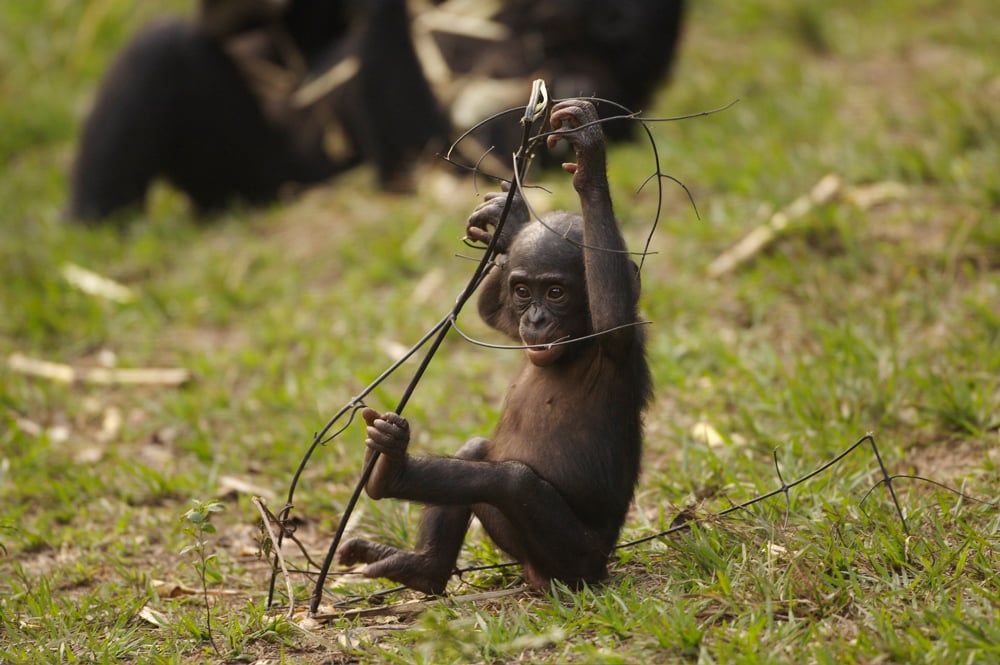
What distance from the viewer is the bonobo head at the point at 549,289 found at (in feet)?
9.81

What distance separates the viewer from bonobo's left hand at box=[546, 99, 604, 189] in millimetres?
2818

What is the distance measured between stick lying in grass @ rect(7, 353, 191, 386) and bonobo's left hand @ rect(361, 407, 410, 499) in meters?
2.76

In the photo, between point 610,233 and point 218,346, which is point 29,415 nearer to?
point 218,346

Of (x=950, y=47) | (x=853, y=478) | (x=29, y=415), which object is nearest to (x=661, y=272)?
(x=853, y=478)

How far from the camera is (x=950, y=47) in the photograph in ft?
26.6

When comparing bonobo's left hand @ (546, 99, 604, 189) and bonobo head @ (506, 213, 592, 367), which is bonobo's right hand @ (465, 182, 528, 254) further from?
bonobo's left hand @ (546, 99, 604, 189)

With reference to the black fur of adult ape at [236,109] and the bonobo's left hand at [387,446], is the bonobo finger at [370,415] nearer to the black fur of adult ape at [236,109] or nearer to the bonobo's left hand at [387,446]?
the bonobo's left hand at [387,446]

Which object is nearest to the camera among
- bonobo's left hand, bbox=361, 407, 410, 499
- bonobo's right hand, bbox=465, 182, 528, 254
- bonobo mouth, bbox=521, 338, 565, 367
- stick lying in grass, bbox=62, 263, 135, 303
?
bonobo's left hand, bbox=361, 407, 410, 499

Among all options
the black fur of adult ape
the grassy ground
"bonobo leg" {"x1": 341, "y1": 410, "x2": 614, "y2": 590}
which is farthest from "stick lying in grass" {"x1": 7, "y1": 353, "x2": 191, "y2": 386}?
"bonobo leg" {"x1": 341, "y1": 410, "x2": 614, "y2": 590}

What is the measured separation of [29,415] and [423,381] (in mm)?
1774

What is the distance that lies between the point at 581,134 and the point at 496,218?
47 cm

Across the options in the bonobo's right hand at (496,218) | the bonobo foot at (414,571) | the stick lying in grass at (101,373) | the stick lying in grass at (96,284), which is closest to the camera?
the bonobo foot at (414,571)

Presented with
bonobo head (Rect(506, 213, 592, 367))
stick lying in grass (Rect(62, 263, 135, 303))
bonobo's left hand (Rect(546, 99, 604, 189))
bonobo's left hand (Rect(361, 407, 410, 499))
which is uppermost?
bonobo's left hand (Rect(546, 99, 604, 189))

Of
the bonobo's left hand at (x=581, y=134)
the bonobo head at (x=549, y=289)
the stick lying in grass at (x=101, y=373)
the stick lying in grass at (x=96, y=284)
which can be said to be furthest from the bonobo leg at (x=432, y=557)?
the stick lying in grass at (x=96, y=284)
